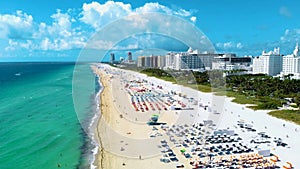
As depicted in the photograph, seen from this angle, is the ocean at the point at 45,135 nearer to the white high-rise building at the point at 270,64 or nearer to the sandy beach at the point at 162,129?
the sandy beach at the point at 162,129

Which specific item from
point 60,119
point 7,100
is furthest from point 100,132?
point 7,100

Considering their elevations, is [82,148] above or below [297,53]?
below

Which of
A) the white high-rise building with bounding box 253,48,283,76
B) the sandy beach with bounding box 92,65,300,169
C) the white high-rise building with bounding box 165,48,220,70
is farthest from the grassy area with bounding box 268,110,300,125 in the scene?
the white high-rise building with bounding box 165,48,220,70

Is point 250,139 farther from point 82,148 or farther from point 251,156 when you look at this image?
point 82,148

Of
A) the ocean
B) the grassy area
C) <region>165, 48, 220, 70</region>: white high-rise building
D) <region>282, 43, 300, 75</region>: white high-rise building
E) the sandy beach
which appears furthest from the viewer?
<region>165, 48, 220, 70</region>: white high-rise building

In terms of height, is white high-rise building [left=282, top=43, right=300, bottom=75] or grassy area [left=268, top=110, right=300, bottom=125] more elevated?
white high-rise building [left=282, top=43, right=300, bottom=75]

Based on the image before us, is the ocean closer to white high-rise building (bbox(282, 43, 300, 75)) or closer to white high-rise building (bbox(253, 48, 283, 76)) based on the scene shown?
white high-rise building (bbox(282, 43, 300, 75))

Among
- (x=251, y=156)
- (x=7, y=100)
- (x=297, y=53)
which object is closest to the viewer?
(x=251, y=156)

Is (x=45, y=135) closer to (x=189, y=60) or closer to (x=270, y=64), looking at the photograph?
(x=270, y=64)
